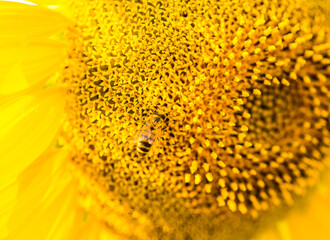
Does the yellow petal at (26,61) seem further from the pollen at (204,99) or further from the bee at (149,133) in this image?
the bee at (149,133)

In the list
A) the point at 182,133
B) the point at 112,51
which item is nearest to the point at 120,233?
the point at 182,133

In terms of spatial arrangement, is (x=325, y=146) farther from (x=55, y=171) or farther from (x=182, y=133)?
(x=55, y=171)

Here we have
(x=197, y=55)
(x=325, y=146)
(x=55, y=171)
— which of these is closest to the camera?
(x=197, y=55)

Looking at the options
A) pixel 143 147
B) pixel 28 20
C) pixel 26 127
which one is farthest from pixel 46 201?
pixel 28 20

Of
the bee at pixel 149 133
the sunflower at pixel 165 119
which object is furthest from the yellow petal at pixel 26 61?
the bee at pixel 149 133

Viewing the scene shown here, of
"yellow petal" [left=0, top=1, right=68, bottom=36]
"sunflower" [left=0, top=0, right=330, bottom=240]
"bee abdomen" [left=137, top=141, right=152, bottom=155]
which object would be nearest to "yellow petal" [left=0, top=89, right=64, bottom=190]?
"sunflower" [left=0, top=0, right=330, bottom=240]

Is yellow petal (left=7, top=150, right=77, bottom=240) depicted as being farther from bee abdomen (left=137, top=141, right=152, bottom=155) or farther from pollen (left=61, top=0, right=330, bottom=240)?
bee abdomen (left=137, top=141, right=152, bottom=155)

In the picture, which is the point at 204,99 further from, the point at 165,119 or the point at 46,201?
the point at 46,201
